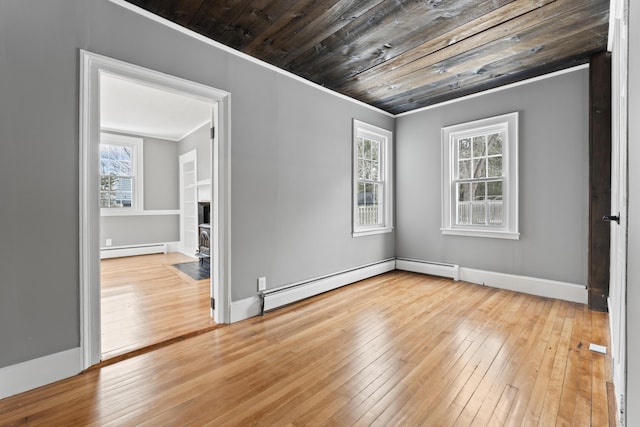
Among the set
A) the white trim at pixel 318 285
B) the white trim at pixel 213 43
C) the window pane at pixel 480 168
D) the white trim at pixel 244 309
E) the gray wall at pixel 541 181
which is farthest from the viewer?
the window pane at pixel 480 168

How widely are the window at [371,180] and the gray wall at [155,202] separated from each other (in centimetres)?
488

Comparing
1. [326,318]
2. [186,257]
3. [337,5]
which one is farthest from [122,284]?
[337,5]

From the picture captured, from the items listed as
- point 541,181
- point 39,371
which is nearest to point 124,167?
point 39,371

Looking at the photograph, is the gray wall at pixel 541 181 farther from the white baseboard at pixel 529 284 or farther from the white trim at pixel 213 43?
the white trim at pixel 213 43

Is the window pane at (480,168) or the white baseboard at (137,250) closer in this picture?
the window pane at (480,168)

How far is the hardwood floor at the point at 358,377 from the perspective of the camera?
63.4 inches

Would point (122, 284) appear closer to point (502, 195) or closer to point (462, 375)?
point (462, 375)

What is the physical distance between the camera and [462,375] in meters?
1.97

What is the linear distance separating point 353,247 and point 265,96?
228 cm

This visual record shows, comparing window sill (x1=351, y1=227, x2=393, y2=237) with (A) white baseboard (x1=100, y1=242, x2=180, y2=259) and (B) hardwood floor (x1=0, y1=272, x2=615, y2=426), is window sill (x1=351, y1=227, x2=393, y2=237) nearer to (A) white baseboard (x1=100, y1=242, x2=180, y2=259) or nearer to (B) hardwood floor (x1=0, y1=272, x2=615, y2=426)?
(B) hardwood floor (x1=0, y1=272, x2=615, y2=426)

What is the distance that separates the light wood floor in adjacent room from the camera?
2.52m

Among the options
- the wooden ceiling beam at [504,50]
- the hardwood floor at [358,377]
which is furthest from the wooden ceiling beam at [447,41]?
the hardwood floor at [358,377]

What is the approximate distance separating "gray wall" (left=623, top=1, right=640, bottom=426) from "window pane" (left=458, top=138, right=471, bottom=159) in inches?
120

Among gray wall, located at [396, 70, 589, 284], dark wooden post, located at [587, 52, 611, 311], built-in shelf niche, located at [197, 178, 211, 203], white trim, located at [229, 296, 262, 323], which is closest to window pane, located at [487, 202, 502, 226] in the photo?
gray wall, located at [396, 70, 589, 284]
